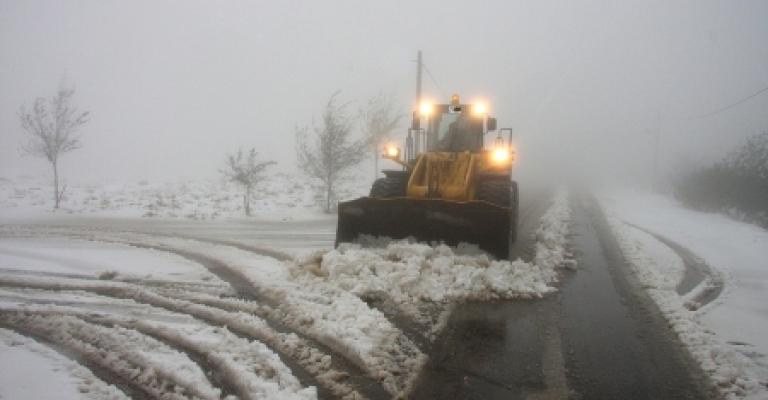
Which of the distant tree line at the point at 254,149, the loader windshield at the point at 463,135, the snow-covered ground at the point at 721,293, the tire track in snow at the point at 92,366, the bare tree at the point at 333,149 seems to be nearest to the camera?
the tire track in snow at the point at 92,366

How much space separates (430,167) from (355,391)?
5.79 m

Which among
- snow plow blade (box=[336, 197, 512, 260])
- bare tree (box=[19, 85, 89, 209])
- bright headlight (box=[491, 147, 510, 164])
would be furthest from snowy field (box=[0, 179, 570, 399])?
bare tree (box=[19, 85, 89, 209])

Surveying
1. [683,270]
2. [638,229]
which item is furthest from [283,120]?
[683,270]

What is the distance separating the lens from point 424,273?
21.1 feet

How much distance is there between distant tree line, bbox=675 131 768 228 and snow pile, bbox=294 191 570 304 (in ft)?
46.4

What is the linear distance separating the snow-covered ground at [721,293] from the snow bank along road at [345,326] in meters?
0.11

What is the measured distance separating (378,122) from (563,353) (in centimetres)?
1777

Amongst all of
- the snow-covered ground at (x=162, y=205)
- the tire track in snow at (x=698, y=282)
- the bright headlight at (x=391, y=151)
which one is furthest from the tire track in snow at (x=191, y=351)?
the snow-covered ground at (x=162, y=205)

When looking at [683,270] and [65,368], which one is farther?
[683,270]

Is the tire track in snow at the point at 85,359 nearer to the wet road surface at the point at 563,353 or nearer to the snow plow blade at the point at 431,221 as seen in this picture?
the wet road surface at the point at 563,353

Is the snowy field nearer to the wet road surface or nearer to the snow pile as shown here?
the snow pile

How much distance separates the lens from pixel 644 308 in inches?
228

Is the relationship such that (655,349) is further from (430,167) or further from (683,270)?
(430,167)

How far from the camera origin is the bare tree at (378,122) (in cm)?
2123
